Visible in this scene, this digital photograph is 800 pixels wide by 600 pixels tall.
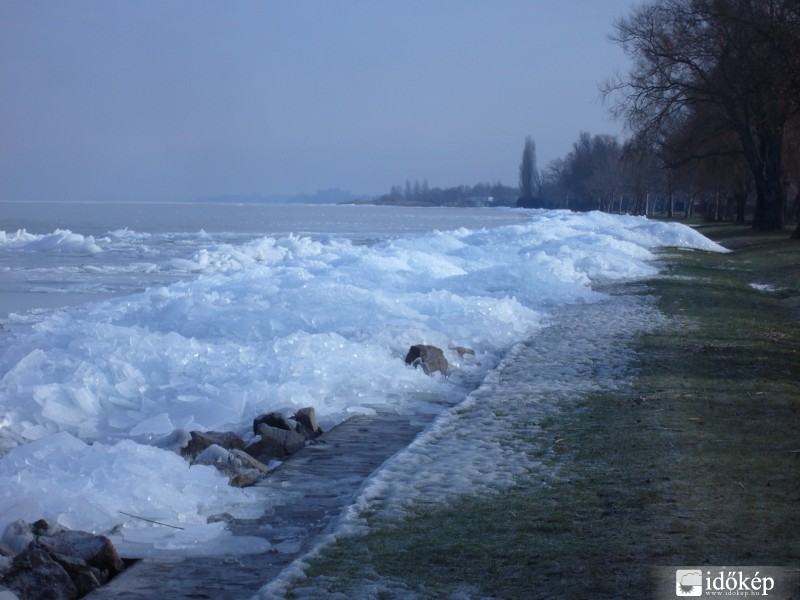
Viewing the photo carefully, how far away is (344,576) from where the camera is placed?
17.0 feet

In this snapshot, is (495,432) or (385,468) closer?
(385,468)

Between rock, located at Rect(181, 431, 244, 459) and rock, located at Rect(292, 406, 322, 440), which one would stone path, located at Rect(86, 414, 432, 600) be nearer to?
rock, located at Rect(292, 406, 322, 440)

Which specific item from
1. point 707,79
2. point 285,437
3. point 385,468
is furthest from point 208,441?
point 707,79

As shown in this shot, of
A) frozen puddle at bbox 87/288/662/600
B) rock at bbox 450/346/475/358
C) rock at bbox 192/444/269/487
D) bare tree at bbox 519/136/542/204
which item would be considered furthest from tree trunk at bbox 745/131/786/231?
bare tree at bbox 519/136/542/204

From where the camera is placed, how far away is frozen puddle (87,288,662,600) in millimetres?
5516

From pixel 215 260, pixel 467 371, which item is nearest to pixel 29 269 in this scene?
pixel 215 260

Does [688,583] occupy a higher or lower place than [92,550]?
higher

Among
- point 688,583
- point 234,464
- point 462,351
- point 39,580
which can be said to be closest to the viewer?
point 688,583

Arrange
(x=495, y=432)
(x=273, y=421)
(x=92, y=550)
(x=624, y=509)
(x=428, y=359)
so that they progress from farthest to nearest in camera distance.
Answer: (x=428, y=359) → (x=273, y=421) → (x=495, y=432) → (x=624, y=509) → (x=92, y=550)

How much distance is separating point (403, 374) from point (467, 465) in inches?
169

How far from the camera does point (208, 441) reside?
8641mm

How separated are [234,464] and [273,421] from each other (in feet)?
5.10

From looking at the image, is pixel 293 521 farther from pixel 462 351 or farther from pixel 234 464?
pixel 462 351

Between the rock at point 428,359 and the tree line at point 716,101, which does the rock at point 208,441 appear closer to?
the rock at point 428,359
